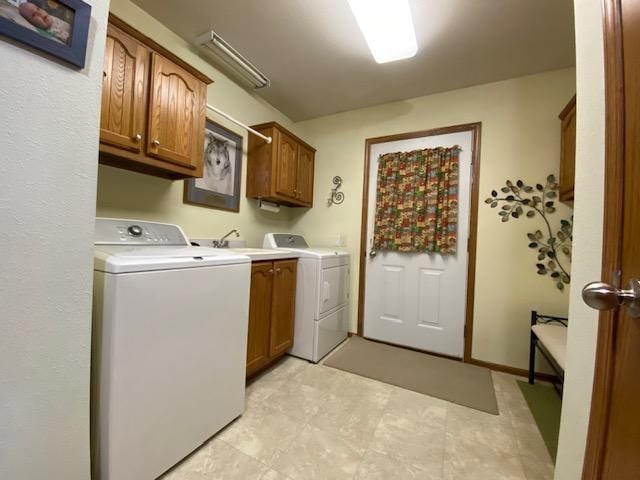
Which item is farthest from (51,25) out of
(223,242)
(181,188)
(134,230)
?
(223,242)

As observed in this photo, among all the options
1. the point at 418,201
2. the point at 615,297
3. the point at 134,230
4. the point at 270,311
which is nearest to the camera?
the point at 615,297

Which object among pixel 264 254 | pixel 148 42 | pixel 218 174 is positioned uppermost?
pixel 148 42

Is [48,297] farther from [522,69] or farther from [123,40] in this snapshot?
[522,69]

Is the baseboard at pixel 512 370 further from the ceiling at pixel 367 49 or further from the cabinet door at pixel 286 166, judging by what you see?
the ceiling at pixel 367 49

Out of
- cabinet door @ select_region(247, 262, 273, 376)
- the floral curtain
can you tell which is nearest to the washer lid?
cabinet door @ select_region(247, 262, 273, 376)

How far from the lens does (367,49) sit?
1.92m

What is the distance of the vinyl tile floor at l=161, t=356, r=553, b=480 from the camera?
3.76 ft

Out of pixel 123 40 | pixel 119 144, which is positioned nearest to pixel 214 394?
pixel 119 144

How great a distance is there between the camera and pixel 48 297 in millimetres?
728

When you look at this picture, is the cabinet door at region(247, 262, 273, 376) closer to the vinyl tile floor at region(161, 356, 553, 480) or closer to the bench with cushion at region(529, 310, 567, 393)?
the vinyl tile floor at region(161, 356, 553, 480)

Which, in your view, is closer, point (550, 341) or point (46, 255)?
point (46, 255)

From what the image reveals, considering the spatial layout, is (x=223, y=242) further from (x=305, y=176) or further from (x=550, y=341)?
(x=550, y=341)

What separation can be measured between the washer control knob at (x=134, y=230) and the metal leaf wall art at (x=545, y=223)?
2.68m

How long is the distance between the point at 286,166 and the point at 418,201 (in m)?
1.33
